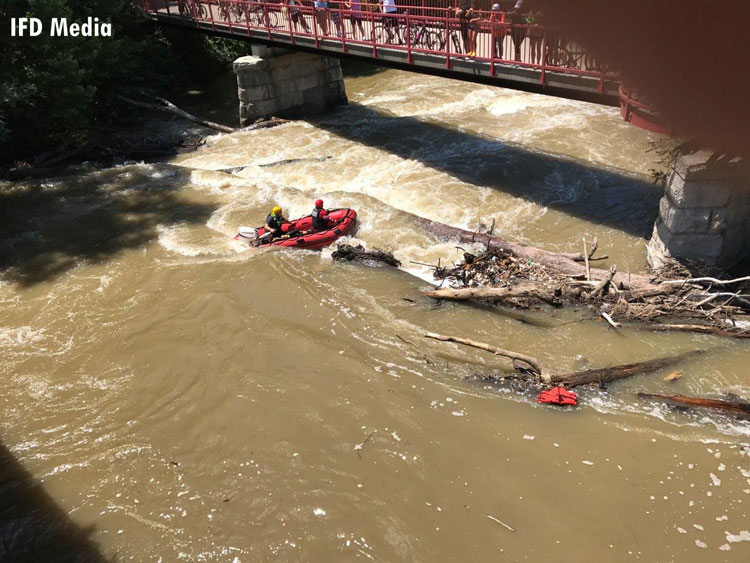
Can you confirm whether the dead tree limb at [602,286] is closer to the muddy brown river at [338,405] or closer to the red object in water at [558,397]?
the muddy brown river at [338,405]

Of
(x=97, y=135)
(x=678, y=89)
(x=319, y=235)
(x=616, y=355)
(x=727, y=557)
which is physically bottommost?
(x=727, y=557)

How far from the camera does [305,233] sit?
43.7ft

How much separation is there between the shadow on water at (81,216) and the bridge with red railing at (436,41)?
6.71 metres

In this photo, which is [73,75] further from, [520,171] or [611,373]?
[611,373]

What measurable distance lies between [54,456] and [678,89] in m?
9.00

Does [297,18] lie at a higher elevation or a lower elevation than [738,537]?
higher

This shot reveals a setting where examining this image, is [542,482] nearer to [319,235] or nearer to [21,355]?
[319,235]

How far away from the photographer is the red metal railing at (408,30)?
11.6 metres

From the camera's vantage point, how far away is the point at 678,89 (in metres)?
0.86

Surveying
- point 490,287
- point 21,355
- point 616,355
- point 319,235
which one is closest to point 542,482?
point 616,355

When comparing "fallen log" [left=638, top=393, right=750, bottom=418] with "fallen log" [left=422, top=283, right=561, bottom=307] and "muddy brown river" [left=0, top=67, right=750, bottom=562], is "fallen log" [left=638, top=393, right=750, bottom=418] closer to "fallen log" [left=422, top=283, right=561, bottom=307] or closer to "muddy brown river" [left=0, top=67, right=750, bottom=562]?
"muddy brown river" [left=0, top=67, right=750, bottom=562]

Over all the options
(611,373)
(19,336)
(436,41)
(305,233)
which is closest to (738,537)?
(611,373)

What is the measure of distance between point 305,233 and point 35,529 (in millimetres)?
8184

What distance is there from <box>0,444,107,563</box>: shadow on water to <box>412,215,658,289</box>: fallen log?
8.57 meters
